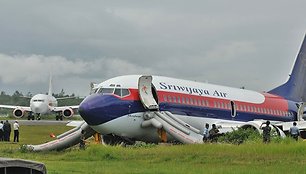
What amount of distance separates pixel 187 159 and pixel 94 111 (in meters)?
8.16

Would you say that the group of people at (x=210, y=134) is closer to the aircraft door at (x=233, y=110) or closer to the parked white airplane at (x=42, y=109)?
the aircraft door at (x=233, y=110)

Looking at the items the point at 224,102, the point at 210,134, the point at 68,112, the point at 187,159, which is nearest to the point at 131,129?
the point at 210,134

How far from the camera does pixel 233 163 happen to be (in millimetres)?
24734

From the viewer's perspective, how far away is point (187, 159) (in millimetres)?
26609

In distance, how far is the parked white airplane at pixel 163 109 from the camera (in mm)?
34406

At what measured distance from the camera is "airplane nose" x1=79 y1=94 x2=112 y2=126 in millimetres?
33562

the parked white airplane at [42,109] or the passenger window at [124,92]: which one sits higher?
the parked white airplane at [42,109]

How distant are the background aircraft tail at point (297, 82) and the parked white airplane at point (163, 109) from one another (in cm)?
910

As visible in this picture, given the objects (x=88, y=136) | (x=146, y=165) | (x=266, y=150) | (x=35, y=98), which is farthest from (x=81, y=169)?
(x=35, y=98)

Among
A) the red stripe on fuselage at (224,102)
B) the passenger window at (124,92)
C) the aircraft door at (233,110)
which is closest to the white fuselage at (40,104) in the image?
the red stripe on fuselage at (224,102)

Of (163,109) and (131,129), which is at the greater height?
(163,109)

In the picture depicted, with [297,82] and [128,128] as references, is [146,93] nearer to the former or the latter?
[128,128]

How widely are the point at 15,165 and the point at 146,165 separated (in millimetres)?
12758

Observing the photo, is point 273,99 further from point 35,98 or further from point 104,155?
point 35,98
